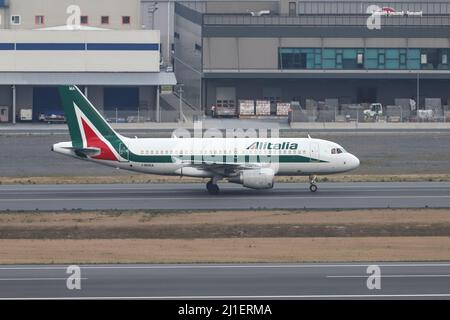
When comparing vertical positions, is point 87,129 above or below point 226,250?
above

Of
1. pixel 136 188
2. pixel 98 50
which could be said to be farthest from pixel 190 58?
pixel 136 188

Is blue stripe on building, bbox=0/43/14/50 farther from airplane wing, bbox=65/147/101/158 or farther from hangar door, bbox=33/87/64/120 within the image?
airplane wing, bbox=65/147/101/158

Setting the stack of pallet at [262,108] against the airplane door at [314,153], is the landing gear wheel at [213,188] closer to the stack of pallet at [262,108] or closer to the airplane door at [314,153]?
the airplane door at [314,153]

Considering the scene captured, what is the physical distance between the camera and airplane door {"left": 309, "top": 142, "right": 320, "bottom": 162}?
166 ft

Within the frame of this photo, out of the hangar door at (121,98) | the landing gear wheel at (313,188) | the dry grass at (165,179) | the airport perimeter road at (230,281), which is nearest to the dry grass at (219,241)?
the airport perimeter road at (230,281)

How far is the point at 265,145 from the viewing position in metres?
50.5

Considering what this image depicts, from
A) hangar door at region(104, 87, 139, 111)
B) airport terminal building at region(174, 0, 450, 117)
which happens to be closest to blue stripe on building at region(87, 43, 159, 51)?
hangar door at region(104, 87, 139, 111)

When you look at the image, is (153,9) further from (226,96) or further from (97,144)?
(97,144)

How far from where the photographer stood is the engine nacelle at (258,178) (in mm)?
48562

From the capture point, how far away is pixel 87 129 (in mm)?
51125

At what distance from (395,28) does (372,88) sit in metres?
7.52

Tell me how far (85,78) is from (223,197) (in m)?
54.3

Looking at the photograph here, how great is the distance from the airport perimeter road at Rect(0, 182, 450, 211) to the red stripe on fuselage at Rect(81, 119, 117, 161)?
189 centimetres

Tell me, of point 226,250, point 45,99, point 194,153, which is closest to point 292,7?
point 45,99
